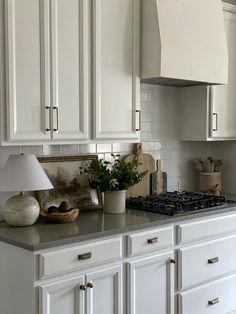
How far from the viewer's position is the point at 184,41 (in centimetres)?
321

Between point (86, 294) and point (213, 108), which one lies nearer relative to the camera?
point (86, 294)

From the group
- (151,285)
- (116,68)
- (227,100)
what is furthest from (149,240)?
(227,100)

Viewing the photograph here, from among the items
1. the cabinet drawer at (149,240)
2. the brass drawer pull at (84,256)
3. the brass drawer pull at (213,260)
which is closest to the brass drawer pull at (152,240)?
the cabinet drawer at (149,240)

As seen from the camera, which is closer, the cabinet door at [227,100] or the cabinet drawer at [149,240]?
the cabinet drawer at [149,240]

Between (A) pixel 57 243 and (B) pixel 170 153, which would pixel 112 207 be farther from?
(B) pixel 170 153

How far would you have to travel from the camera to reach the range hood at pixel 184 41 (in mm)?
3070

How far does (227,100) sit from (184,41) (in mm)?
880

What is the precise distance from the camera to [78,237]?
2.42 m

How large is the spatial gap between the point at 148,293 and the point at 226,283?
831 mm

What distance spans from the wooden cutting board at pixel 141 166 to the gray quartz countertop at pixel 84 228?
38 cm

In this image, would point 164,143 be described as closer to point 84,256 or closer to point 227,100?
point 227,100

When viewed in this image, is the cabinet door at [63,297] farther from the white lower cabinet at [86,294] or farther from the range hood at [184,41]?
the range hood at [184,41]

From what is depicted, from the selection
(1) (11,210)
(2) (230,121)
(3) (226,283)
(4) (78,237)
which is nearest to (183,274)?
(3) (226,283)

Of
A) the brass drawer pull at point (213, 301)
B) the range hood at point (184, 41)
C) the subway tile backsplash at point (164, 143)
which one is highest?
the range hood at point (184, 41)
